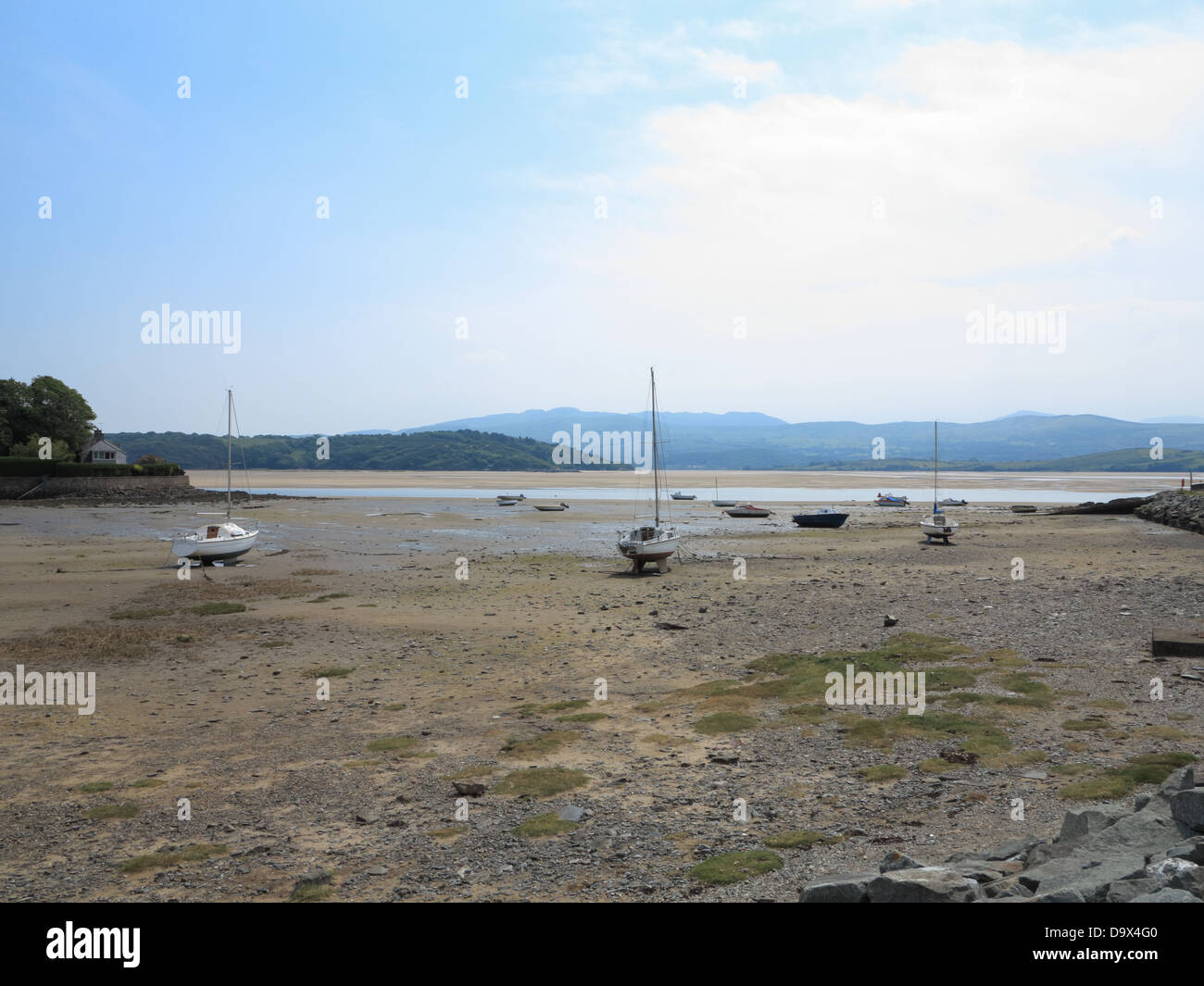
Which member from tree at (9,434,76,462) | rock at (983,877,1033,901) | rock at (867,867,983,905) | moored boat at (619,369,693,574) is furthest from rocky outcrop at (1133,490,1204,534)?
tree at (9,434,76,462)

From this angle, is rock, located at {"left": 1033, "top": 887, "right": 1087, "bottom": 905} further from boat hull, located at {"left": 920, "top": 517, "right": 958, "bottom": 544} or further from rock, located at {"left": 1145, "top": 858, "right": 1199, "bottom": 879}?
boat hull, located at {"left": 920, "top": 517, "right": 958, "bottom": 544}

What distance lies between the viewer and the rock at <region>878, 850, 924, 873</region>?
7703 millimetres

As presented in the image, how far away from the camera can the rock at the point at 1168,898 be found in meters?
5.82

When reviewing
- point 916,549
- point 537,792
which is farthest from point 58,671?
point 916,549

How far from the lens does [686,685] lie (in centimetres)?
1733

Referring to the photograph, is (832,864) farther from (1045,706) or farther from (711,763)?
(1045,706)

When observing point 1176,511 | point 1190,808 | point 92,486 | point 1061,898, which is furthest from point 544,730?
point 92,486

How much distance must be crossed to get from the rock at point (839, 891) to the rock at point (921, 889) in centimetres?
8

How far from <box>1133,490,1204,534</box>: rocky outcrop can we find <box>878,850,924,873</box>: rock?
50365mm

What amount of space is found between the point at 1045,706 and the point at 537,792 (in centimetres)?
878

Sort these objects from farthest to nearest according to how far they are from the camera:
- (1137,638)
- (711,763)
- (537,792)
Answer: (1137,638), (711,763), (537,792)

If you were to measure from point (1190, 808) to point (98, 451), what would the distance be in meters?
121
